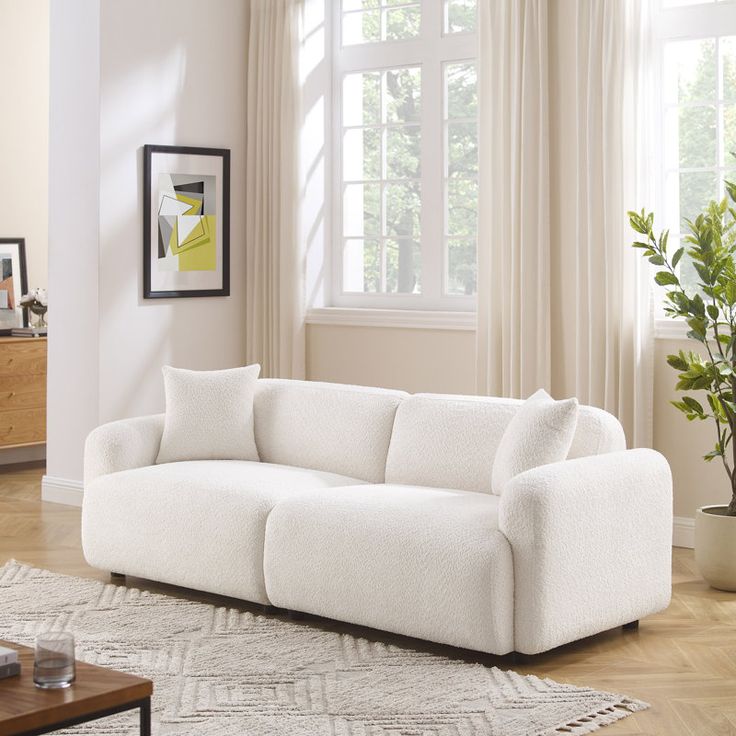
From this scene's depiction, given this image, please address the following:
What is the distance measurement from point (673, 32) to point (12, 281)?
14.3ft

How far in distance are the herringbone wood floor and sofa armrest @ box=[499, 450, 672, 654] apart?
0.10m

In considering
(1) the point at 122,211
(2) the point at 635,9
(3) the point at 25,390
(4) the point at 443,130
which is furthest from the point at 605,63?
(3) the point at 25,390

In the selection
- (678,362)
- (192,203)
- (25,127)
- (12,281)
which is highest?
(25,127)

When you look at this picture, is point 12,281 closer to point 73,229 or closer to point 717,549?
point 73,229

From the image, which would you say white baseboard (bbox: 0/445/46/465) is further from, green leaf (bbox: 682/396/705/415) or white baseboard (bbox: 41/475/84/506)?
green leaf (bbox: 682/396/705/415)

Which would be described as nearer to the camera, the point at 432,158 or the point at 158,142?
the point at 432,158

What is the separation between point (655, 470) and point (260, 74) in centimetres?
380

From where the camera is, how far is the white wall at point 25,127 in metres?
8.19

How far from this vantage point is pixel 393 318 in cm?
688

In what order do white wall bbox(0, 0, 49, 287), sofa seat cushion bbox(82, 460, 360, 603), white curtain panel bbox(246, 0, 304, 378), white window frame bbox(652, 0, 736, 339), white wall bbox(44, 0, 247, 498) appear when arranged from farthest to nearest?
white wall bbox(0, 0, 49, 287), white curtain panel bbox(246, 0, 304, 378), white wall bbox(44, 0, 247, 498), white window frame bbox(652, 0, 736, 339), sofa seat cushion bbox(82, 460, 360, 603)

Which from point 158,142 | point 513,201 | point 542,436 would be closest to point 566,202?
point 513,201

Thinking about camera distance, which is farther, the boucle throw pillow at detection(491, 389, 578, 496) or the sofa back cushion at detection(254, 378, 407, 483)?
the sofa back cushion at detection(254, 378, 407, 483)

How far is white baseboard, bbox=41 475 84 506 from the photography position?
6883 millimetres

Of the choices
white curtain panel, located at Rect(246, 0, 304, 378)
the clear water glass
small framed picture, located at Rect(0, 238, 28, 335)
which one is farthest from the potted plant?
small framed picture, located at Rect(0, 238, 28, 335)
